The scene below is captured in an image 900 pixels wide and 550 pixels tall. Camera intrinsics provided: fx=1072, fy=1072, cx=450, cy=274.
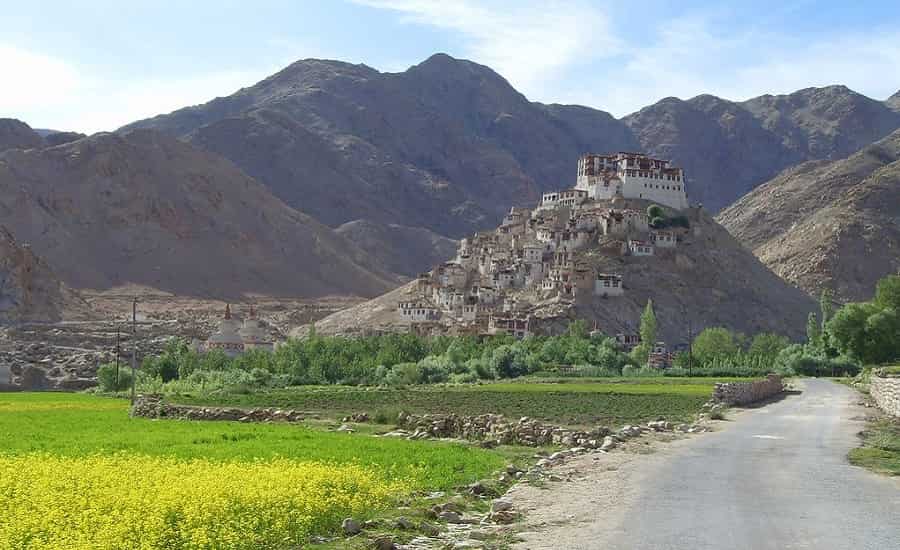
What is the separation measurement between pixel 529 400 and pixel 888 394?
67.1 feet

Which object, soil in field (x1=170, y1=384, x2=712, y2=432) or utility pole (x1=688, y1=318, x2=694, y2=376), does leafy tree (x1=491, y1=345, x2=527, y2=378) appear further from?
soil in field (x1=170, y1=384, x2=712, y2=432)

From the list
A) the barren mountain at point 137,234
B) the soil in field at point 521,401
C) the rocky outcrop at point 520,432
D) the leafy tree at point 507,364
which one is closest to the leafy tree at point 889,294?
the soil in field at point 521,401

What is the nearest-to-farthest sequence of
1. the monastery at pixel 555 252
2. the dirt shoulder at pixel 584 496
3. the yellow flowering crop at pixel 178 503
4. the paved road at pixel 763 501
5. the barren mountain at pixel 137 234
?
1. the yellow flowering crop at pixel 178 503
2. the paved road at pixel 763 501
3. the dirt shoulder at pixel 584 496
4. the monastery at pixel 555 252
5. the barren mountain at pixel 137 234

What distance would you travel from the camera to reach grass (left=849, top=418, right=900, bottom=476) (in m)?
25.5

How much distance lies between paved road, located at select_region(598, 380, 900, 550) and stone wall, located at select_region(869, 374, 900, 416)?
10.1 meters

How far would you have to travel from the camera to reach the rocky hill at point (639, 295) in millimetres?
130875

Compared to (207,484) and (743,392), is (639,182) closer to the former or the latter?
(743,392)

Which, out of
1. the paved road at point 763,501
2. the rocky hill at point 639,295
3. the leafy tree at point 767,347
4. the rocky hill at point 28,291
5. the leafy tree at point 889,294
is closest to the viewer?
the paved road at point 763,501

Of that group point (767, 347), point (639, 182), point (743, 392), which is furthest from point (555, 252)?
point (743, 392)

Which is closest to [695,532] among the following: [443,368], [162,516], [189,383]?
[162,516]

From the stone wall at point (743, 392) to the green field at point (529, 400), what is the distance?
55.9 inches

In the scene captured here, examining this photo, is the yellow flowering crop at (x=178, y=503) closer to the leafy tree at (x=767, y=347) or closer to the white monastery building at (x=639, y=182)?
the leafy tree at (x=767, y=347)

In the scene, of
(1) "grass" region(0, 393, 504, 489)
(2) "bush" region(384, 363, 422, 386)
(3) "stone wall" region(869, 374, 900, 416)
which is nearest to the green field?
(2) "bush" region(384, 363, 422, 386)

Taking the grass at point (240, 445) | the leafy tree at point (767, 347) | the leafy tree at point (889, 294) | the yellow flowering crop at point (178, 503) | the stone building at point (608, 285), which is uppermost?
the stone building at point (608, 285)
